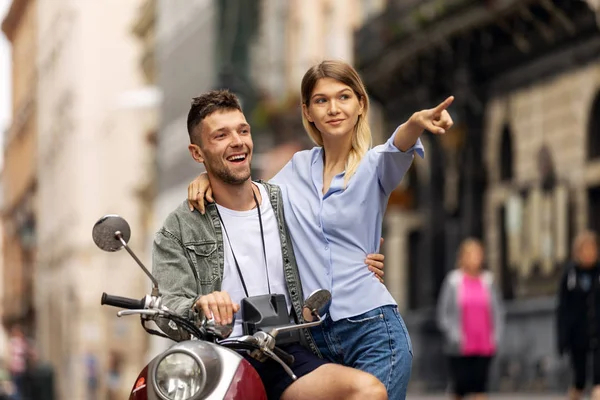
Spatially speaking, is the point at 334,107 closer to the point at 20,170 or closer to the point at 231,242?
the point at 231,242

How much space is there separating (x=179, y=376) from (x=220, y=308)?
0.27 meters

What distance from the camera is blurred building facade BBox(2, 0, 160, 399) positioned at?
69938 millimetres

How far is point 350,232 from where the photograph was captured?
17.6 feet

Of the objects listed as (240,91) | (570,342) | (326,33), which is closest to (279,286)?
(570,342)

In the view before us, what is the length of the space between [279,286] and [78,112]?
246ft

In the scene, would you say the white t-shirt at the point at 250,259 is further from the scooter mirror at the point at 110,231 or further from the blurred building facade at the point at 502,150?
the blurred building facade at the point at 502,150

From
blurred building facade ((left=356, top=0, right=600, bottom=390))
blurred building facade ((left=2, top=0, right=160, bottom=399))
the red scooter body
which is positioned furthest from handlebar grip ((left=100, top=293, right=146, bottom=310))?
blurred building facade ((left=2, top=0, right=160, bottom=399))

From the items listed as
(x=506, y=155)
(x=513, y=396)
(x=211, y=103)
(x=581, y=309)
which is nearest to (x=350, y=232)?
(x=211, y=103)

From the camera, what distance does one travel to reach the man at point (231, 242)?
520 cm

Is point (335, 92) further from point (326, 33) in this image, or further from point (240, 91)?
point (326, 33)

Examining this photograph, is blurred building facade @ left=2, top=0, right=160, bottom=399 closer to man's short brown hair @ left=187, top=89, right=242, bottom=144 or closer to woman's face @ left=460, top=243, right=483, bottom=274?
woman's face @ left=460, top=243, right=483, bottom=274

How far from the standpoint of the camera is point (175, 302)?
201 inches

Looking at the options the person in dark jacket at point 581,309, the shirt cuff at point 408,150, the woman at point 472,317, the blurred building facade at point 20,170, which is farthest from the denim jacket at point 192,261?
the blurred building facade at point 20,170

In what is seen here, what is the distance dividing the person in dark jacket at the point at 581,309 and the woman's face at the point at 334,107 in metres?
8.93
